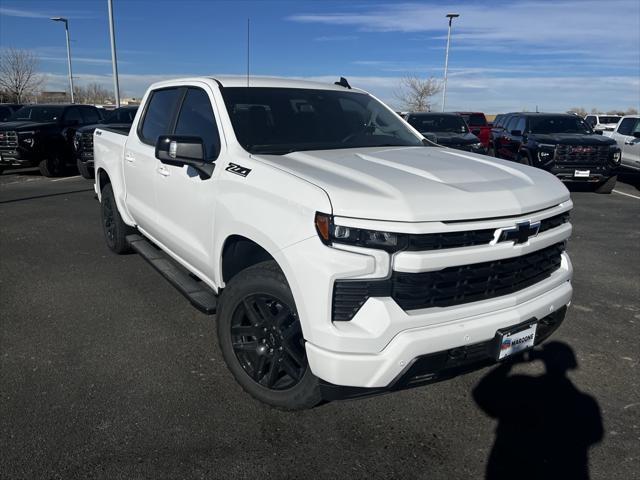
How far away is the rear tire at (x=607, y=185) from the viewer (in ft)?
37.8

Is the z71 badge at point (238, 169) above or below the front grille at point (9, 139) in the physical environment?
above

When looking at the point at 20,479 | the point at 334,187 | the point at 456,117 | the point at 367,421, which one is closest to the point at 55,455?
the point at 20,479

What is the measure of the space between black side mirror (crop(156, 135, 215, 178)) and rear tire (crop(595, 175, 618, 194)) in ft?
35.5

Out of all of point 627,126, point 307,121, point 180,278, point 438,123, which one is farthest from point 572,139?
point 180,278

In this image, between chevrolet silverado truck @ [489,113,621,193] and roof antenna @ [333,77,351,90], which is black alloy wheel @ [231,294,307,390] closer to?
roof antenna @ [333,77,351,90]

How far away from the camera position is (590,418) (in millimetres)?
3033

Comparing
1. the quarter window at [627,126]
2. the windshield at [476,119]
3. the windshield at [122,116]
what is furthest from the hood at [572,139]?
the windshield at [476,119]

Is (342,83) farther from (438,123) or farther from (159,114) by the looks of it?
(438,123)

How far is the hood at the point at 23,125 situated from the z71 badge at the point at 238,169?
37.4 ft

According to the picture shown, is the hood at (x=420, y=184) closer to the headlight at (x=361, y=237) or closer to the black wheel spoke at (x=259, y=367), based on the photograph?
the headlight at (x=361, y=237)

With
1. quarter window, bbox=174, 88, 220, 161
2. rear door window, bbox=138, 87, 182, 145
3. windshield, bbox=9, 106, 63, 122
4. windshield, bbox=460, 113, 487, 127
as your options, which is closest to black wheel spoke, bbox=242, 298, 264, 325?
quarter window, bbox=174, 88, 220, 161

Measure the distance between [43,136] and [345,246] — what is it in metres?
12.6

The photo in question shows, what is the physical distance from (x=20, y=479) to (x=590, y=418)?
3024 millimetres

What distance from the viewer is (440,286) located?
8.21 ft
